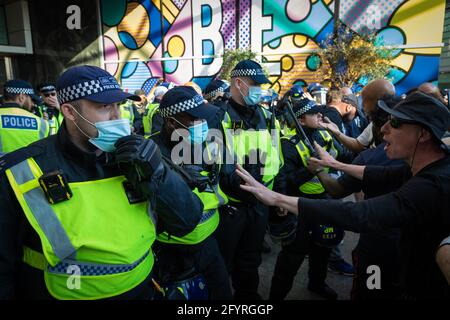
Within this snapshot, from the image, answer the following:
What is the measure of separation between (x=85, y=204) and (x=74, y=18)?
1999 cm

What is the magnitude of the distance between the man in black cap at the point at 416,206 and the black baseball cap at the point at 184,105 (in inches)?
38.1

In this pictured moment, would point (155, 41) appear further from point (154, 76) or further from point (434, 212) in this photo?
point (434, 212)

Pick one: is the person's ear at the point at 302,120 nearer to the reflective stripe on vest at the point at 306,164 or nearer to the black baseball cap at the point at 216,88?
the reflective stripe on vest at the point at 306,164

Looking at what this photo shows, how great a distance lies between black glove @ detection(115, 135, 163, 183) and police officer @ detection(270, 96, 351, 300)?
185cm

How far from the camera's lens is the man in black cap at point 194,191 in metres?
2.09

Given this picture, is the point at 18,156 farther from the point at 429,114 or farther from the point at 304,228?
the point at 304,228

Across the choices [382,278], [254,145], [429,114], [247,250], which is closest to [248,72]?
[254,145]

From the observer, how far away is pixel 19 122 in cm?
331

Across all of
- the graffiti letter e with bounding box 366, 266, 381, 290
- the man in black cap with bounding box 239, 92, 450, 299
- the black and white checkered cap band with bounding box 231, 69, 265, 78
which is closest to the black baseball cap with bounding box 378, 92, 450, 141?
the man in black cap with bounding box 239, 92, 450, 299

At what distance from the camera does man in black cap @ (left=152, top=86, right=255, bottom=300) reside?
2090 mm

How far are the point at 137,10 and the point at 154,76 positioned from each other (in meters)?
3.45

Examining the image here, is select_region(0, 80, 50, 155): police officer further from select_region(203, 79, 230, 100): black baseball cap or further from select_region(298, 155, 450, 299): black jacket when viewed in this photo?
select_region(298, 155, 450, 299): black jacket

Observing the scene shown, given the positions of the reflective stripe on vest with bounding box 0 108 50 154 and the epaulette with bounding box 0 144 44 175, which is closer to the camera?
the epaulette with bounding box 0 144 44 175

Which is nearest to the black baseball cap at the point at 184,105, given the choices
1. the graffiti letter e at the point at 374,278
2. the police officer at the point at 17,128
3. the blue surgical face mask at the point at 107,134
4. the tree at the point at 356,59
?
the blue surgical face mask at the point at 107,134
